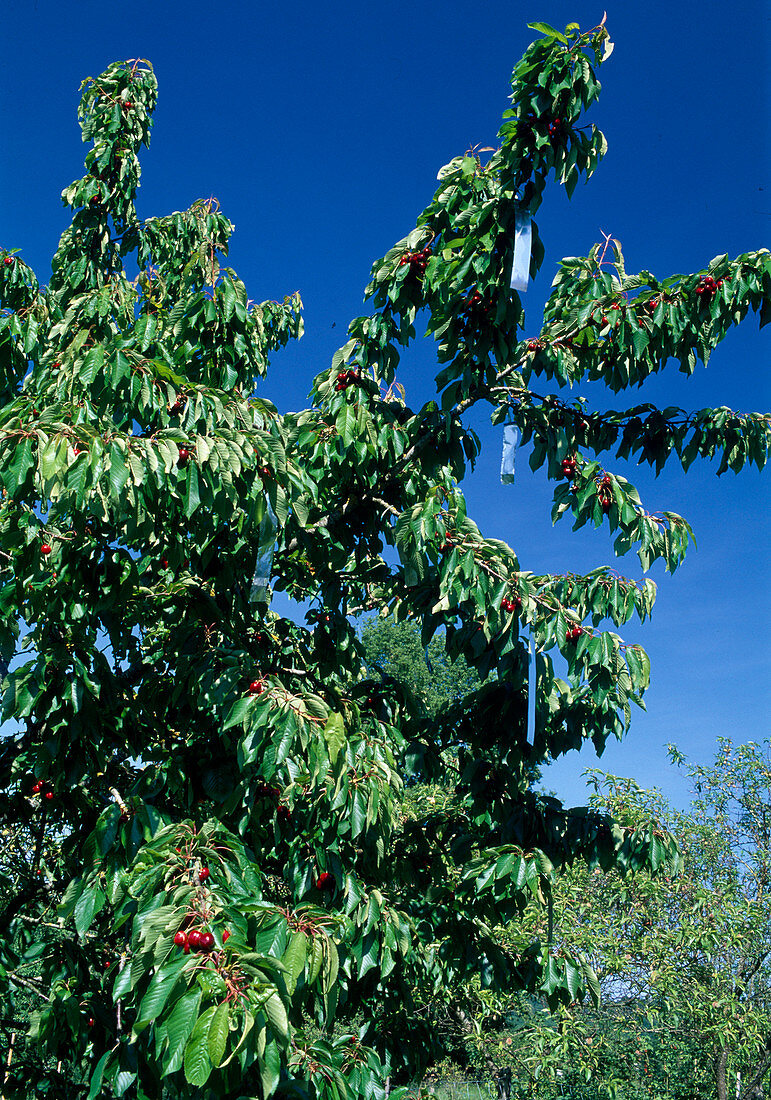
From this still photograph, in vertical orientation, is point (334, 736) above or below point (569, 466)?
below

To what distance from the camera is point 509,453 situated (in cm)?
363

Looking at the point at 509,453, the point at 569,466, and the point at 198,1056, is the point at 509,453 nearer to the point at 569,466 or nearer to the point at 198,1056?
the point at 569,466

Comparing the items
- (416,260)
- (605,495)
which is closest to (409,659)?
(605,495)

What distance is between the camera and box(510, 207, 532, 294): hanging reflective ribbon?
131 inches

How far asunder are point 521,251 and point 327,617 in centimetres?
204

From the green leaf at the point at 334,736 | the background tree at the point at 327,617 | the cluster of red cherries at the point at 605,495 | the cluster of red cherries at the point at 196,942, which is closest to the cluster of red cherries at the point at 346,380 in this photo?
the background tree at the point at 327,617

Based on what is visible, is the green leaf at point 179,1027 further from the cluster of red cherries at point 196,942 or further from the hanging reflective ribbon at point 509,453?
the hanging reflective ribbon at point 509,453

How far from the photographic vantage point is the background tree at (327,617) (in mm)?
2838

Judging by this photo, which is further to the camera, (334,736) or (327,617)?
(327,617)

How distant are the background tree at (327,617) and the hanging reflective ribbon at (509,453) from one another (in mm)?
231

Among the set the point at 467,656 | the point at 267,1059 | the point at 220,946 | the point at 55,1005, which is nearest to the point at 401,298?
the point at 467,656

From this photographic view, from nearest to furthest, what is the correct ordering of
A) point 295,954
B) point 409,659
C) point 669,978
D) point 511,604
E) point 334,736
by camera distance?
1. point 295,954
2. point 334,736
3. point 511,604
4. point 669,978
5. point 409,659

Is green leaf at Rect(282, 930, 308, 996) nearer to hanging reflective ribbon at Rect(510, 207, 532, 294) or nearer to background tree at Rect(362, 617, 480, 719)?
hanging reflective ribbon at Rect(510, 207, 532, 294)

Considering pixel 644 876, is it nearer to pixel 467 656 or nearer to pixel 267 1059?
pixel 467 656
